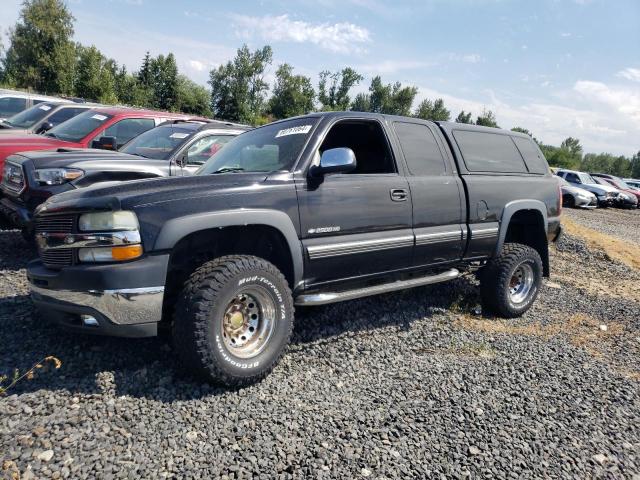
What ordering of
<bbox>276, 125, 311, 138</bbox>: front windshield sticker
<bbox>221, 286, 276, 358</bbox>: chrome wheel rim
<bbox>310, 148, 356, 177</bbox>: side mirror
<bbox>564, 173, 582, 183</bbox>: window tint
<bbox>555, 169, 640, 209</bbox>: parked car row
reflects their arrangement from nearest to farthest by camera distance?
<bbox>221, 286, 276, 358</bbox>: chrome wheel rim → <bbox>310, 148, 356, 177</bbox>: side mirror → <bbox>276, 125, 311, 138</bbox>: front windshield sticker → <bbox>555, 169, 640, 209</bbox>: parked car row → <bbox>564, 173, 582, 183</bbox>: window tint

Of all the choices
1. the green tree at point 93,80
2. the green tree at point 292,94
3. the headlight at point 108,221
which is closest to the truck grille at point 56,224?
the headlight at point 108,221

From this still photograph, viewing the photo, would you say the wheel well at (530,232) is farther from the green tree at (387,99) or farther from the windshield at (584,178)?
the green tree at (387,99)

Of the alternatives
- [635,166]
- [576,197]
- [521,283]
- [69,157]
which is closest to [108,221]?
[69,157]

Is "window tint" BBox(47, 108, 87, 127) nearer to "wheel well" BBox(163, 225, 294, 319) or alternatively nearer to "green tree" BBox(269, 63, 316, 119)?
"wheel well" BBox(163, 225, 294, 319)

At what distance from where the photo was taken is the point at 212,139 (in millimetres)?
6316

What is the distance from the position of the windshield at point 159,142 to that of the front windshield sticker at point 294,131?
7.87ft

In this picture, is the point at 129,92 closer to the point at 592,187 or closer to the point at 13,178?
the point at 592,187

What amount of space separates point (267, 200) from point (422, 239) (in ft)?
5.23

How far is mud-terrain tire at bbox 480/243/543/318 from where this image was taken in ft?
16.2

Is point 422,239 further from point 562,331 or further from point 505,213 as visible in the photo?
point 562,331

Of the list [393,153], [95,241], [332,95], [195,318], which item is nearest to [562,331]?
[393,153]

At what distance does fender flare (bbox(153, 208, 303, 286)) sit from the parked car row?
2115 cm

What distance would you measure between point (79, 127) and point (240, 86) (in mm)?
67605

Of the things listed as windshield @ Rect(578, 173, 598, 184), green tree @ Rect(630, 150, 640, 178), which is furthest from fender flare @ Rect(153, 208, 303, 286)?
green tree @ Rect(630, 150, 640, 178)
